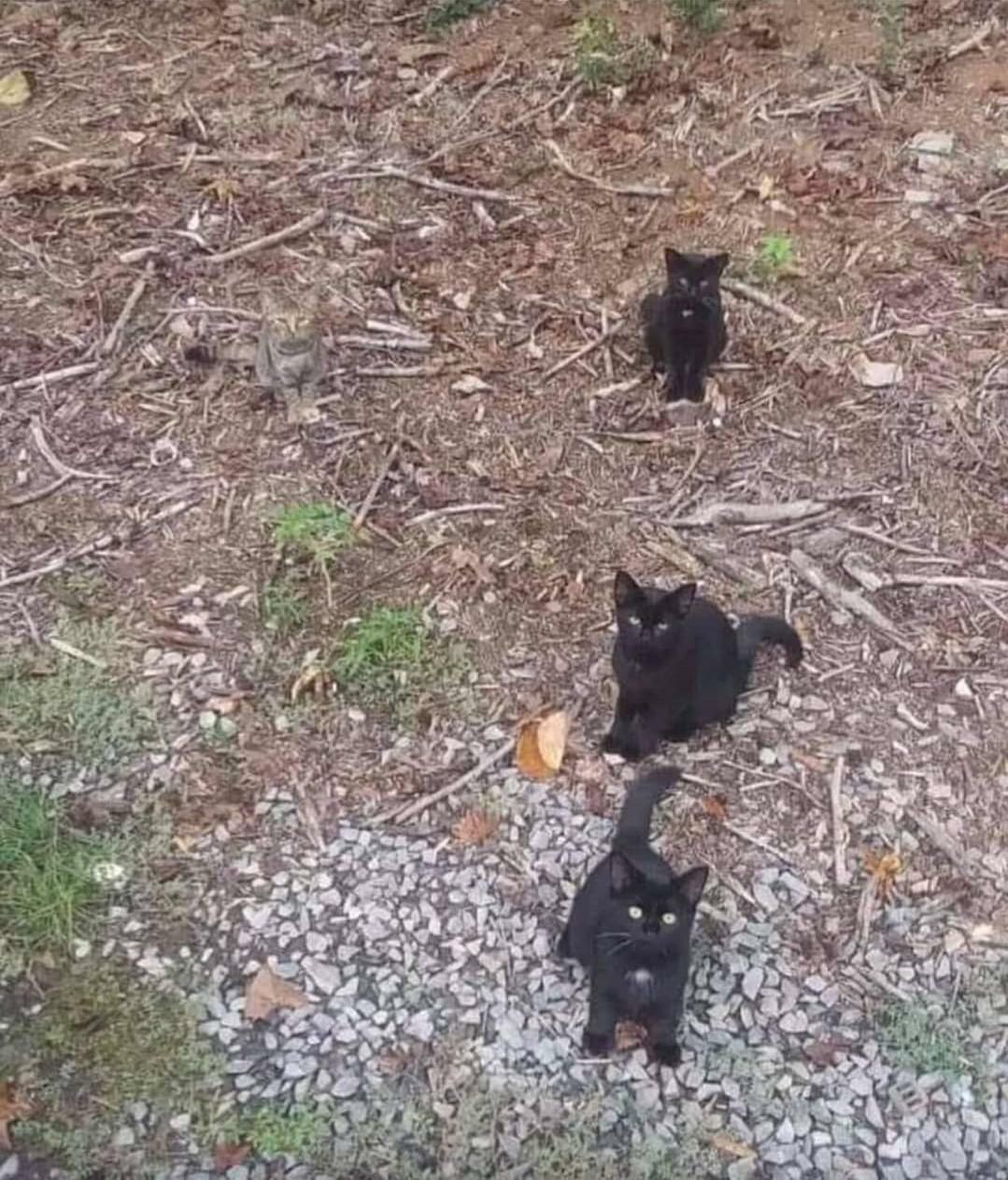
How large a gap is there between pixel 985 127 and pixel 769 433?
6.29 feet

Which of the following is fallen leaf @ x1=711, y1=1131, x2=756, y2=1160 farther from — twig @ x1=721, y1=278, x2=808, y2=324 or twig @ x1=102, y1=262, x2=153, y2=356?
twig @ x1=102, y1=262, x2=153, y2=356

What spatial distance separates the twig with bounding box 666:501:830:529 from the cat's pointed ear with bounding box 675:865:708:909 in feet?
4.87

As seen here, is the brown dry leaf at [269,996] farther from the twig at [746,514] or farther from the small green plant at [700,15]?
the small green plant at [700,15]

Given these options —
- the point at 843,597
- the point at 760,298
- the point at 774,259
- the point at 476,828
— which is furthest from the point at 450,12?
the point at 476,828

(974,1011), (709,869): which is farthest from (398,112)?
(974,1011)

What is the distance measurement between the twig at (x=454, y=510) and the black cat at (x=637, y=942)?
1410mm

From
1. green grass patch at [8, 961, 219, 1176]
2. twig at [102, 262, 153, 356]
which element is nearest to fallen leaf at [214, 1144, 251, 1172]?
green grass patch at [8, 961, 219, 1176]

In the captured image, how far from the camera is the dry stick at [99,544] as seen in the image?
4539 mm

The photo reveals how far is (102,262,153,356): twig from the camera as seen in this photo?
5.22m

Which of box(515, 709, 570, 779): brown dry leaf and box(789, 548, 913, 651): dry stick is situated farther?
box(789, 548, 913, 651): dry stick

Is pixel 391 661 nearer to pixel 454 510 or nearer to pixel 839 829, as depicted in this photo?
pixel 454 510

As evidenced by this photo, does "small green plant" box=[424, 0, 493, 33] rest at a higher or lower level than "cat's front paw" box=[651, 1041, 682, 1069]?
higher

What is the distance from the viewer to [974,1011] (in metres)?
3.57

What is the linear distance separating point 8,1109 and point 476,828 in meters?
1.19
